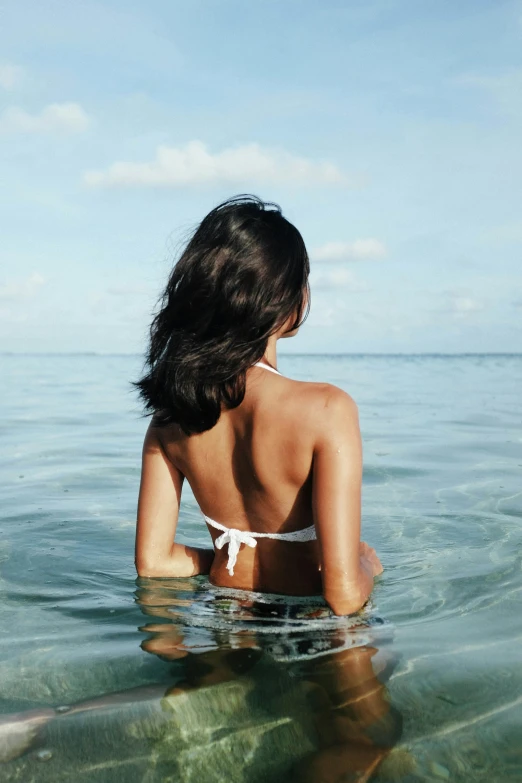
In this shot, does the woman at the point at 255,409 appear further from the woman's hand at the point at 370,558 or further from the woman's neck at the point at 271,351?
the woman's hand at the point at 370,558

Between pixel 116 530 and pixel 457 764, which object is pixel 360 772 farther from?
pixel 116 530

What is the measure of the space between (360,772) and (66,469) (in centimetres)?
556

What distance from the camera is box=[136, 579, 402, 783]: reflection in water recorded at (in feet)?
6.64

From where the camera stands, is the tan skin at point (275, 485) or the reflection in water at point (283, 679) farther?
the tan skin at point (275, 485)

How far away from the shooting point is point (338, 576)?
8.21 feet

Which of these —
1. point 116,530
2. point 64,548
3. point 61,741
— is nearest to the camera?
point 61,741

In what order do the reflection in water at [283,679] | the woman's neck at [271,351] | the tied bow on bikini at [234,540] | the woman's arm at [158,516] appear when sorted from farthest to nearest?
the woman's arm at [158,516], the tied bow on bikini at [234,540], the woman's neck at [271,351], the reflection in water at [283,679]

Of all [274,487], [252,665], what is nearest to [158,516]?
[274,487]

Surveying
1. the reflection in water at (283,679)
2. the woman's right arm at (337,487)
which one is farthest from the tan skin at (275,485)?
the reflection in water at (283,679)

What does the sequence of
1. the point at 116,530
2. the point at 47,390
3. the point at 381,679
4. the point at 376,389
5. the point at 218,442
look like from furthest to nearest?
the point at 376,389 < the point at 47,390 < the point at 116,530 < the point at 218,442 < the point at 381,679

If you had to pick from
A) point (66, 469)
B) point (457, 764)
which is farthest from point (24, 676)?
point (66, 469)

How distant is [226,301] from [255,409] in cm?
37

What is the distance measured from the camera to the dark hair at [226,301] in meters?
2.47

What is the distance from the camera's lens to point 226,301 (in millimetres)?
2484
